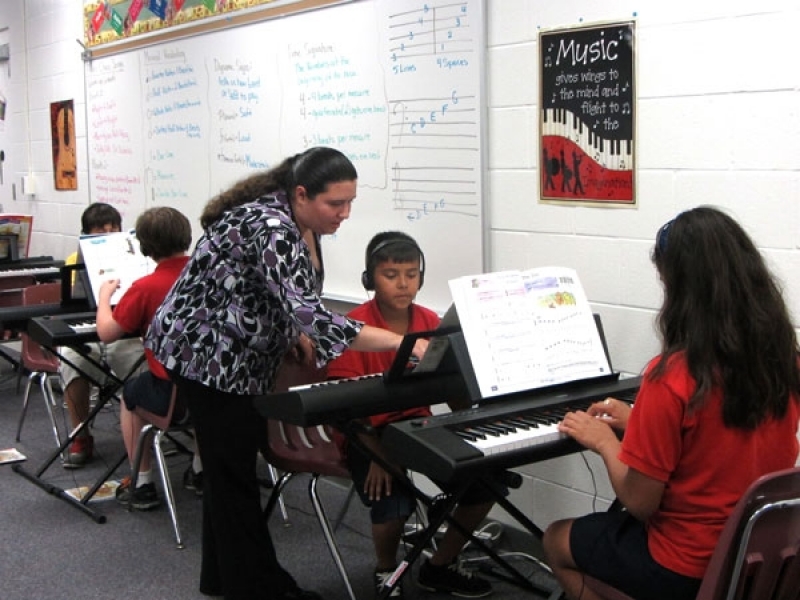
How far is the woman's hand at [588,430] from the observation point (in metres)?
2.09

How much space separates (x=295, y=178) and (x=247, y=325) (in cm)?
39

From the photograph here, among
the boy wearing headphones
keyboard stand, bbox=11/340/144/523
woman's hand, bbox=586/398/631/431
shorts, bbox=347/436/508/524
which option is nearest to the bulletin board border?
the boy wearing headphones

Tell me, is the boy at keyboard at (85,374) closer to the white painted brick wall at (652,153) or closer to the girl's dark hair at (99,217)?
the girl's dark hair at (99,217)

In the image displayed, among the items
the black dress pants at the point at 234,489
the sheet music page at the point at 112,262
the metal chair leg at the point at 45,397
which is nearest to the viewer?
the black dress pants at the point at 234,489

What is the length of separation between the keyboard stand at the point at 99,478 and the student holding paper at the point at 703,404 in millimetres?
2355

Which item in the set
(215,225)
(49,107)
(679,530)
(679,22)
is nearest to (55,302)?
(49,107)

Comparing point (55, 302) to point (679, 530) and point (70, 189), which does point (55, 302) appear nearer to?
point (70, 189)

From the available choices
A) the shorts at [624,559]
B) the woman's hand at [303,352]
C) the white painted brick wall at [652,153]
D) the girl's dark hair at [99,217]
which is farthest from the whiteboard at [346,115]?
the shorts at [624,559]

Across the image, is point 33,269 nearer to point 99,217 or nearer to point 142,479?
point 99,217

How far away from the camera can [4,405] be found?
5289 mm

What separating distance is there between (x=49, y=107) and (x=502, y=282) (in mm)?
4378

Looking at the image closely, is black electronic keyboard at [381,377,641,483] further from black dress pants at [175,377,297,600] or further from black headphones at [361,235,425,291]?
black headphones at [361,235,425,291]

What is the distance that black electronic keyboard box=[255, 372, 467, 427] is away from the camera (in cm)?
227

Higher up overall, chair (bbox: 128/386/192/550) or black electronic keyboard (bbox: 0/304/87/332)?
black electronic keyboard (bbox: 0/304/87/332)
